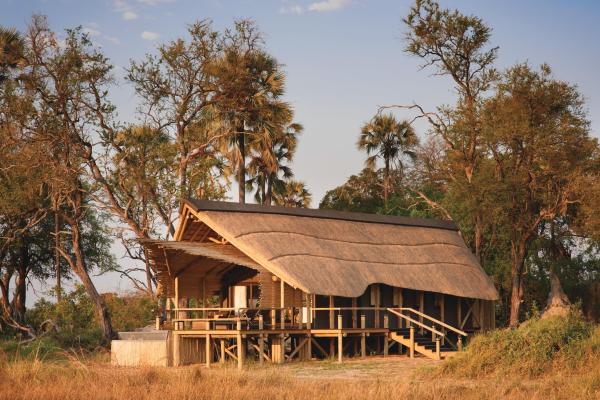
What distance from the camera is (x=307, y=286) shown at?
1063 inches

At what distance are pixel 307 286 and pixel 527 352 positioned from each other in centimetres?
736

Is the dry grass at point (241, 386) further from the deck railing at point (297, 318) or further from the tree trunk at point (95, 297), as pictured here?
the tree trunk at point (95, 297)

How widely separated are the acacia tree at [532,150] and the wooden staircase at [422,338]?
700 centimetres

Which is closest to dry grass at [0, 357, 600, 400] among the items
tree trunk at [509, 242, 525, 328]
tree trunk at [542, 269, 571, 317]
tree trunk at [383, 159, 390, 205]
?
tree trunk at [542, 269, 571, 317]

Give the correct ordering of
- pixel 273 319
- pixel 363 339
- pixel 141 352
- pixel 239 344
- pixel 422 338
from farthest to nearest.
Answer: pixel 422 338 < pixel 363 339 < pixel 141 352 < pixel 273 319 < pixel 239 344

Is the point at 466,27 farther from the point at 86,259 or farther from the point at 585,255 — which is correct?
the point at 86,259

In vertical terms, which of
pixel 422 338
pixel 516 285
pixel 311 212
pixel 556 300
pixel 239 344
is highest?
pixel 311 212

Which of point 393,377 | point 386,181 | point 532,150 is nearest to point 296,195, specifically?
point 386,181

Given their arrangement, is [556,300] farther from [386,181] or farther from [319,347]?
[386,181]

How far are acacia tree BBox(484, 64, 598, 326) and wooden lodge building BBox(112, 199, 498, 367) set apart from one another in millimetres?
4468

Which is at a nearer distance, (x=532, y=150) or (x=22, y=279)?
(x=532, y=150)

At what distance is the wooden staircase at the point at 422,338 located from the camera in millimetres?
28297

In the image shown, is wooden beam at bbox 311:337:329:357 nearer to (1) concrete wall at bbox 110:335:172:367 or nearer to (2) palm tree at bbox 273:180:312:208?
(1) concrete wall at bbox 110:335:172:367

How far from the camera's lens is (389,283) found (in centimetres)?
2992
